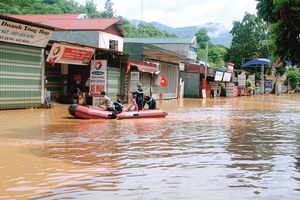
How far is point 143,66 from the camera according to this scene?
2786cm

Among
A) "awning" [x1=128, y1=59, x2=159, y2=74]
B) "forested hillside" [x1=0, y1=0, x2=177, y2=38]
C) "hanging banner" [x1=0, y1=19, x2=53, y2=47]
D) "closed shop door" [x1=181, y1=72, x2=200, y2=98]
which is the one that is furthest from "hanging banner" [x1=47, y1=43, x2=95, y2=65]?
"forested hillside" [x1=0, y1=0, x2=177, y2=38]

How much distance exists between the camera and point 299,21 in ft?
35.3

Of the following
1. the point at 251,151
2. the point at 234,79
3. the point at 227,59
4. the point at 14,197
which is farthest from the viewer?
the point at 227,59

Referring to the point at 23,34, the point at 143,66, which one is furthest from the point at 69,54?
the point at 143,66

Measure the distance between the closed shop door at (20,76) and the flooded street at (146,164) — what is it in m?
5.65

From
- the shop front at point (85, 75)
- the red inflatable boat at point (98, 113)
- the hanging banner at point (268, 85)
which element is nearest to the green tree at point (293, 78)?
the hanging banner at point (268, 85)

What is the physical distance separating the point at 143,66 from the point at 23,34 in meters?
11.3

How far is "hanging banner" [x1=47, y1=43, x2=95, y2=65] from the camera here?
65.9 feet

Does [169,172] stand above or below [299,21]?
below

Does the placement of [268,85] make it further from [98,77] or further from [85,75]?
[98,77]

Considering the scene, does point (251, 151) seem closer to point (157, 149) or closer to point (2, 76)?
point (157, 149)

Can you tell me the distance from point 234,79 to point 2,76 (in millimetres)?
40939

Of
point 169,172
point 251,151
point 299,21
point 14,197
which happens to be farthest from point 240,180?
point 299,21

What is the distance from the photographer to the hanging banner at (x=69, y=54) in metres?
20.1
